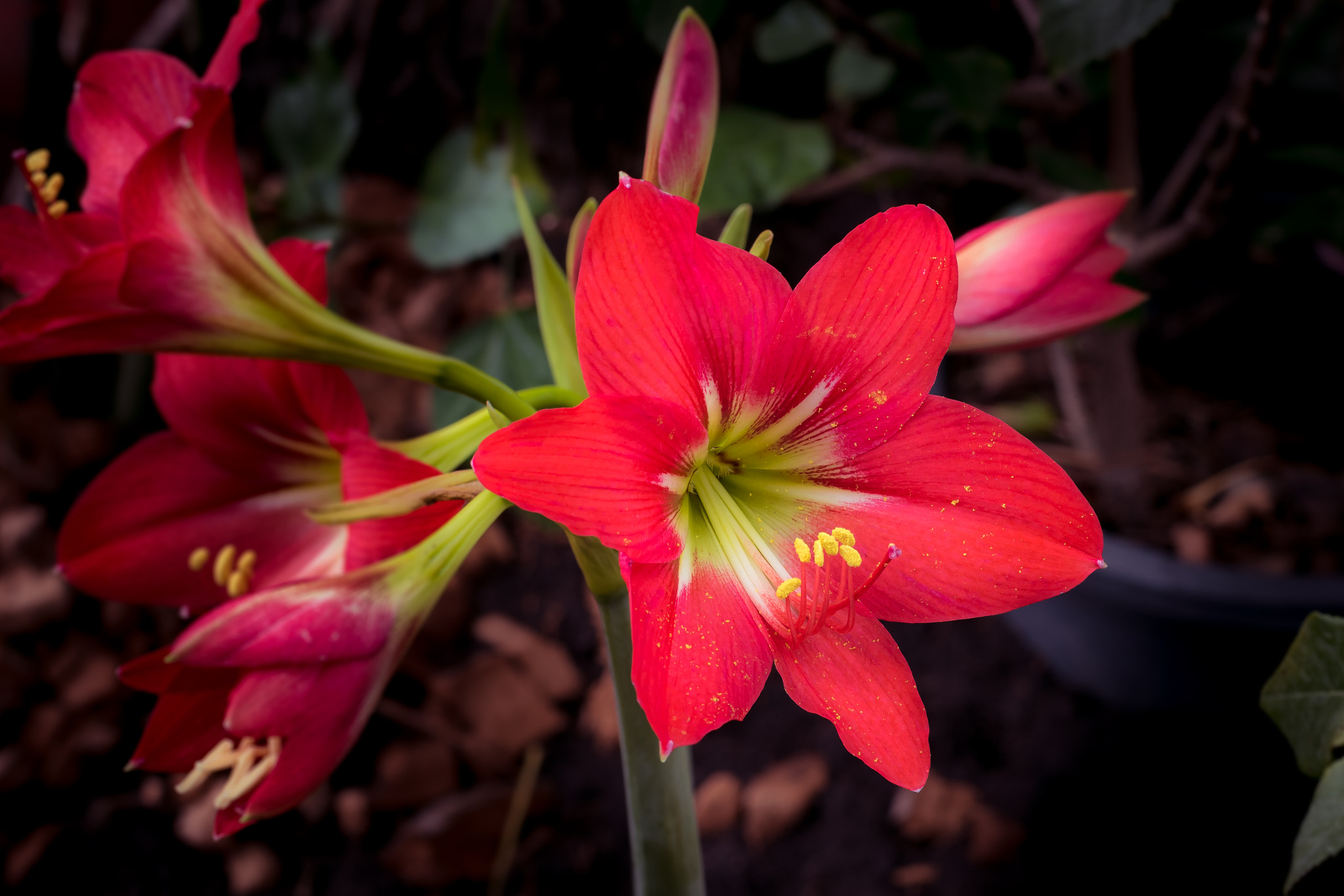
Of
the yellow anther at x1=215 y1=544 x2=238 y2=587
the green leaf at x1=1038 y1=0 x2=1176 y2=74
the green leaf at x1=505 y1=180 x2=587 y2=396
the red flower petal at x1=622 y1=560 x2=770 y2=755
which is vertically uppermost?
the green leaf at x1=1038 y1=0 x2=1176 y2=74

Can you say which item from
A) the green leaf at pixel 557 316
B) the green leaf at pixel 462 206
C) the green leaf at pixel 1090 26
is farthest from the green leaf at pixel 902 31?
the green leaf at pixel 557 316

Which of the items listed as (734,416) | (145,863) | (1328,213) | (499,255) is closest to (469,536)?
(734,416)

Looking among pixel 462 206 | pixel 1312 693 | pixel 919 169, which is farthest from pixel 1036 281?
pixel 462 206

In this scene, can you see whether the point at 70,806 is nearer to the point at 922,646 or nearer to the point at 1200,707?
the point at 922,646

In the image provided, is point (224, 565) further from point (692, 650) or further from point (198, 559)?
point (692, 650)

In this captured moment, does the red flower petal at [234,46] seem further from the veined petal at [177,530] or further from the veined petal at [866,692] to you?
the veined petal at [866,692]

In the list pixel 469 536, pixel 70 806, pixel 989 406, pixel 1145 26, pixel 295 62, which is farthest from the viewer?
pixel 295 62

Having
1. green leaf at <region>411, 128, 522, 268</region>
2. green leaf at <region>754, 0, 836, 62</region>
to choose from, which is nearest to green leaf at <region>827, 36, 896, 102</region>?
green leaf at <region>754, 0, 836, 62</region>

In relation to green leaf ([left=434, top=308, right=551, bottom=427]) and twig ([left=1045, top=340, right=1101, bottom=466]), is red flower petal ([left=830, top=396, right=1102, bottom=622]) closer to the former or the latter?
green leaf ([left=434, top=308, right=551, bottom=427])
